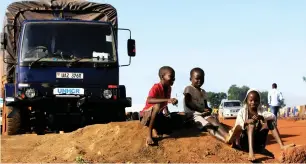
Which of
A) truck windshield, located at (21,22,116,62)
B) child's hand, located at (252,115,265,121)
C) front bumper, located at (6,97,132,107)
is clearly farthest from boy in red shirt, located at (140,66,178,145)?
truck windshield, located at (21,22,116,62)

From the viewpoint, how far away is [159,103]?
8375 mm

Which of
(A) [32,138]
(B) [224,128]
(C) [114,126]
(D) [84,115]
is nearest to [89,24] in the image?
(D) [84,115]

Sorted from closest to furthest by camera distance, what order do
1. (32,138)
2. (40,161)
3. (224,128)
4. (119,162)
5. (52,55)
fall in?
1. (119,162)
2. (40,161)
3. (224,128)
4. (32,138)
5. (52,55)

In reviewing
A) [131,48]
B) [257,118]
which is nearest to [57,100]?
[131,48]

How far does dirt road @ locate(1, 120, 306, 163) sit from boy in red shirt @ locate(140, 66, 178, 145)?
23 cm

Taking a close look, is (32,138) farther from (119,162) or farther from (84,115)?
(119,162)

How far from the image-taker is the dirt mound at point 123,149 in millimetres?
7918

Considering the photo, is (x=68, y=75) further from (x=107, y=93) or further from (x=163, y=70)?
(x=163, y=70)

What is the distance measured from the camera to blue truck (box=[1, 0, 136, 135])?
12711 millimetres

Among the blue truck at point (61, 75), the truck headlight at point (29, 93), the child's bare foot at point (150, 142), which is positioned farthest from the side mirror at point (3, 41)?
the child's bare foot at point (150, 142)

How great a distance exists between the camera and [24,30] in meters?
12.9

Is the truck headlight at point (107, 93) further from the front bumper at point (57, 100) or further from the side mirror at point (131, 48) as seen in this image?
the side mirror at point (131, 48)

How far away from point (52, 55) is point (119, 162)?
5644 millimetres

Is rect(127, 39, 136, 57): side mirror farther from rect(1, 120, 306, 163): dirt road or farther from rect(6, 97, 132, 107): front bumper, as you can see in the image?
rect(1, 120, 306, 163): dirt road
